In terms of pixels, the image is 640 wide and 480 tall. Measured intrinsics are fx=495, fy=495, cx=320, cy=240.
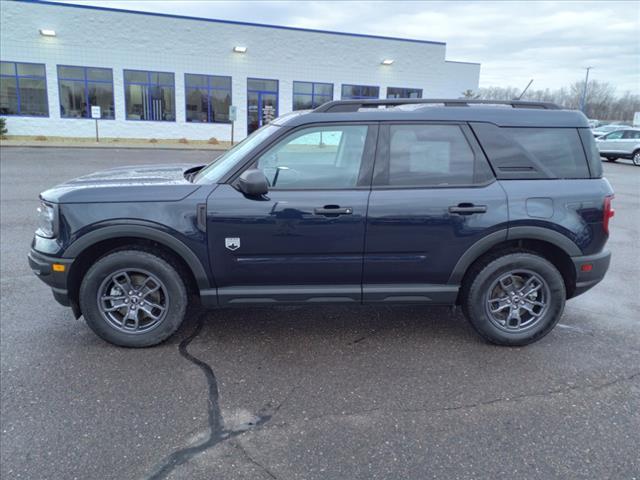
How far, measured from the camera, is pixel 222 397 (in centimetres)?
315

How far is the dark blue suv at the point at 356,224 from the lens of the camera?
3.57 meters

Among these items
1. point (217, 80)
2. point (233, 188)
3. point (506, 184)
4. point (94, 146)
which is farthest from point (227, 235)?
point (217, 80)

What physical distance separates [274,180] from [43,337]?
7.24 ft

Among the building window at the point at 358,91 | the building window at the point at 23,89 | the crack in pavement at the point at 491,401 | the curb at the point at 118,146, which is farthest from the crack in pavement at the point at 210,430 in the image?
the building window at the point at 358,91

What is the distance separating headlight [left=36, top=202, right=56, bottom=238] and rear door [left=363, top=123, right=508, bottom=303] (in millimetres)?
2295

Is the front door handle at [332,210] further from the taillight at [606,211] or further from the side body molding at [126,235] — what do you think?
the taillight at [606,211]

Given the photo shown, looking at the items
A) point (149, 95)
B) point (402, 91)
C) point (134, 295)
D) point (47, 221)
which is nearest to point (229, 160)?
point (134, 295)

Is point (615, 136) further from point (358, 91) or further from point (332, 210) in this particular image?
point (332, 210)

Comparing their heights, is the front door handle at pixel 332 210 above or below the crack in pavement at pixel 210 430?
above

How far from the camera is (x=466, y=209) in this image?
12.0 feet

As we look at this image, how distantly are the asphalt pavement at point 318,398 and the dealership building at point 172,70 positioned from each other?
2243cm

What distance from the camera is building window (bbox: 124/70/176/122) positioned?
25766mm

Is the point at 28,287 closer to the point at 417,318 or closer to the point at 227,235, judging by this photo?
the point at 227,235

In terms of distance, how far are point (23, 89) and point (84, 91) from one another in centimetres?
282
